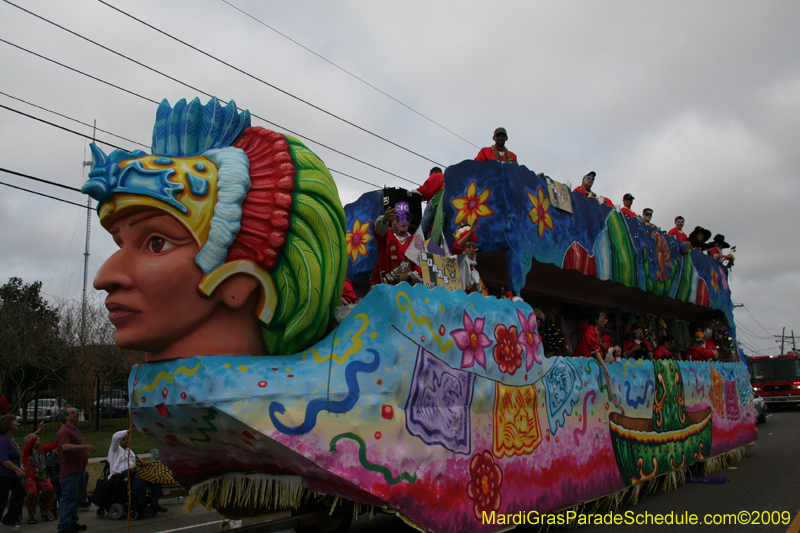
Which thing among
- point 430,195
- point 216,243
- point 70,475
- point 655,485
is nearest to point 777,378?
point 655,485

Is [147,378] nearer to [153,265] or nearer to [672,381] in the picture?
[153,265]

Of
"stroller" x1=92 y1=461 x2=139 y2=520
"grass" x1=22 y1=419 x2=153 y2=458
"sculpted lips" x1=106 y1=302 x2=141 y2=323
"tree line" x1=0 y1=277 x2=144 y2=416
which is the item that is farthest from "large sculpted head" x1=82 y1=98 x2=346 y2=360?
"tree line" x1=0 y1=277 x2=144 y2=416

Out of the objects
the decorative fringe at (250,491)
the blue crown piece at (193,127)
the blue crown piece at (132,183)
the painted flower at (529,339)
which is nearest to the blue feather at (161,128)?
the blue crown piece at (193,127)

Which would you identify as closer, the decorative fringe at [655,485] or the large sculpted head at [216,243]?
the large sculpted head at [216,243]

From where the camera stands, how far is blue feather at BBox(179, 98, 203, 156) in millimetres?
4922

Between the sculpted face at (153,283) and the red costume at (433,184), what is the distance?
15.1 ft

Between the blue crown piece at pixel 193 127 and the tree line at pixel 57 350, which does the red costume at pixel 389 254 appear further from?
the tree line at pixel 57 350

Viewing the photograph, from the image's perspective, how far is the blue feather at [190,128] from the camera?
4922 mm

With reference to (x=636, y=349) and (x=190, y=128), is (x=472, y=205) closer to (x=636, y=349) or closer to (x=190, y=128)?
(x=190, y=128)

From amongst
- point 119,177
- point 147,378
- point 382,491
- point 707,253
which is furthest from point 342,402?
point 707,253

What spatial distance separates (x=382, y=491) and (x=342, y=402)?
2.41ft

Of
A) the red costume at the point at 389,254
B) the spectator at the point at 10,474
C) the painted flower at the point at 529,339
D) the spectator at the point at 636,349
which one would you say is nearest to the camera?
the red costume at the point at 389,254

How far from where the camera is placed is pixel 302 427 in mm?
4344

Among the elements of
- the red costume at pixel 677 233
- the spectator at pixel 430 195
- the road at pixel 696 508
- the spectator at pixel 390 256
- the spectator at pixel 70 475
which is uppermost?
the red costume at pixel 677 233
